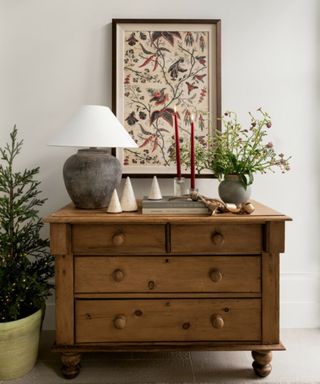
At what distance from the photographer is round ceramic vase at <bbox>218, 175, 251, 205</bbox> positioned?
182 centimetres

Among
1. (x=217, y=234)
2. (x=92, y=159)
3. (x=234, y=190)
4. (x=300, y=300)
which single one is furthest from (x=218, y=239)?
(x=300, y=300)

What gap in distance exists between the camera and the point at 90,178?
70.2 inches

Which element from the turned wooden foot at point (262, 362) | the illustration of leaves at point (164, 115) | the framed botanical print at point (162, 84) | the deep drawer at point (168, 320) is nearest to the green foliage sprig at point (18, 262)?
the deep drawer at point (168, 320)

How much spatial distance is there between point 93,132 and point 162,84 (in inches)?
26.9

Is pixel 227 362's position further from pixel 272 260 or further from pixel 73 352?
pixel 73 352

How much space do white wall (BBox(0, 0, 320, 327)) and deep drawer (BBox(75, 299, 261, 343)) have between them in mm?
702

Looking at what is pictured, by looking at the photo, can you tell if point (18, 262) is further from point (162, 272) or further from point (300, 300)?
point (300, 300)

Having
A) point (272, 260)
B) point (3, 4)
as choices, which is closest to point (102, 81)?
point (3, 4)

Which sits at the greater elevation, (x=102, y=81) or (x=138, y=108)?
(x=102, y=81)

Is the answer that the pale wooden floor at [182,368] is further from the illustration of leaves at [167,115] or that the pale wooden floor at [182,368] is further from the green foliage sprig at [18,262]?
the illustration of leaves at [167,115]

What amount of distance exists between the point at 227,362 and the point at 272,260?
625 millimetres

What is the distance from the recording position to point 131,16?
2.22 meters

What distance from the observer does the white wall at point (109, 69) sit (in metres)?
2.22

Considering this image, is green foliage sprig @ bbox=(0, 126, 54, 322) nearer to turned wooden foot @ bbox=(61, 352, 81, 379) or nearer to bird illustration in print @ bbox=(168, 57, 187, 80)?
turned wooden foot @ bbox=(61, 352, 81, 379)
